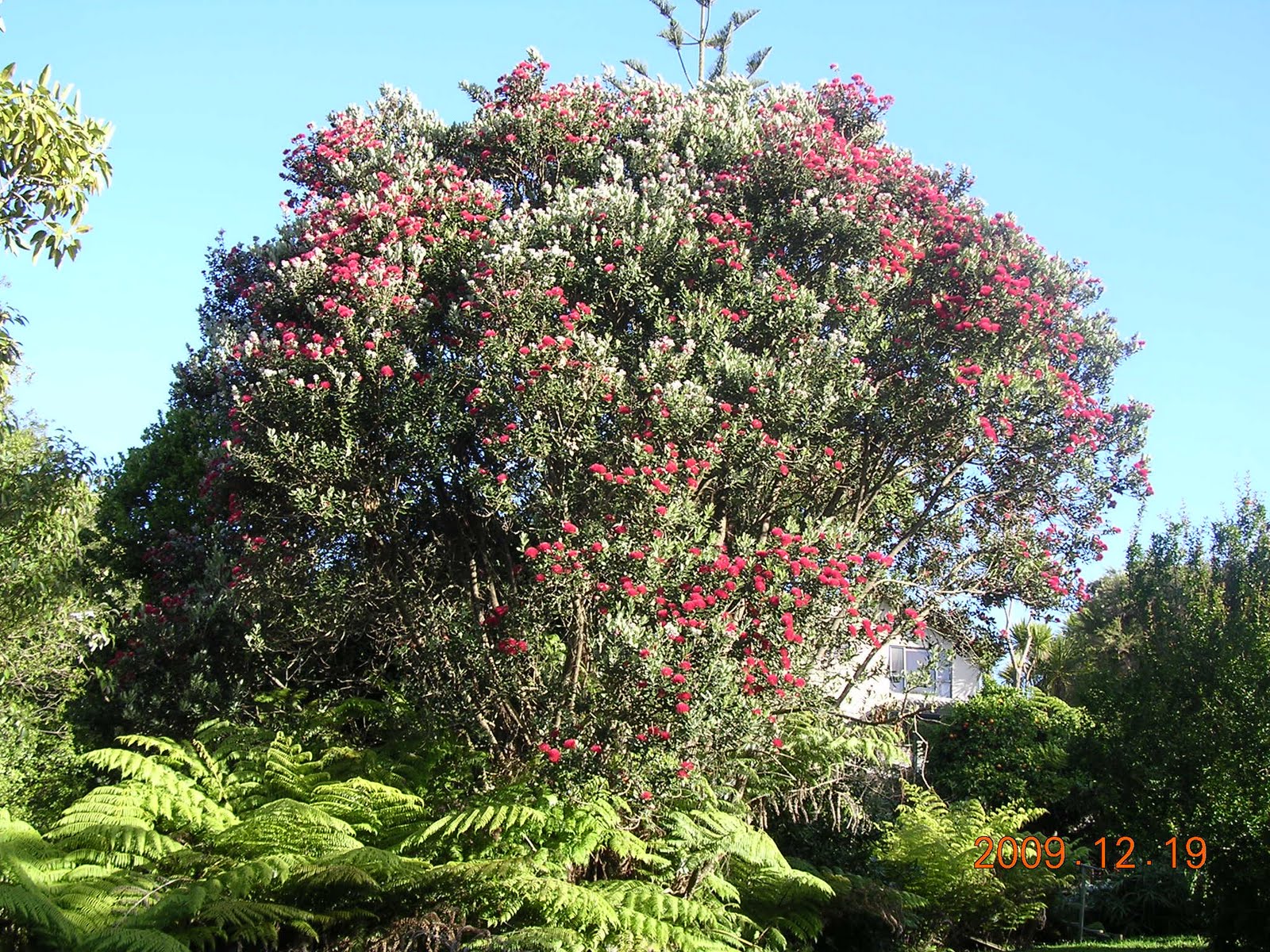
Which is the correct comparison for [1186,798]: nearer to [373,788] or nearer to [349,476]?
[373,788]

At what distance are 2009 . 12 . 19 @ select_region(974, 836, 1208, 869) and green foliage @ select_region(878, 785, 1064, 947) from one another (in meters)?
0.08

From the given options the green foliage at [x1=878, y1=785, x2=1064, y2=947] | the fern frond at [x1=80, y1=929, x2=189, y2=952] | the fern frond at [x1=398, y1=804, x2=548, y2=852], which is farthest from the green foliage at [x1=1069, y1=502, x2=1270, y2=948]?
the fern frond at [x1=80, y1=929, x2=189, y2=952]

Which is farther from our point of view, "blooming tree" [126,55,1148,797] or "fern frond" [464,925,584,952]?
"blooming tree" [126,55,1148,797]

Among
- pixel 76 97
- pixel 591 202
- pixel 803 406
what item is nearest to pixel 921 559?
pixel 803 406

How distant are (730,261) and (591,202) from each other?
53.9 inches

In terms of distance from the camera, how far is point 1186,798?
9.42 meters

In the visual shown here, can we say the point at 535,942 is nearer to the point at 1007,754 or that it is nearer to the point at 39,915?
the point at 39,915

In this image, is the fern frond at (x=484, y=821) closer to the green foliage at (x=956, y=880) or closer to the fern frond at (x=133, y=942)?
the fern frond at (x=133, y=942)

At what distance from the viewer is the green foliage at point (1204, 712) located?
909 cm

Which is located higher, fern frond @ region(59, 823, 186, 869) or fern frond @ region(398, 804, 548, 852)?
fern frond @ region(398, 804, 548, 852)

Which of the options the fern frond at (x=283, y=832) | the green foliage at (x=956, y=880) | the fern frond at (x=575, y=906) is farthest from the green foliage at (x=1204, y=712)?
the fern frond at (x=283, y=832)

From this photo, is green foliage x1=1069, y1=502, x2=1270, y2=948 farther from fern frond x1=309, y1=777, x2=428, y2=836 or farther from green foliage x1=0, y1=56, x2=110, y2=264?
green foliage x1=0, y1=56, x2=110, y2=264

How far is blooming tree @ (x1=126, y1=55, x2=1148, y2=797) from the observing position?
822 centimetres

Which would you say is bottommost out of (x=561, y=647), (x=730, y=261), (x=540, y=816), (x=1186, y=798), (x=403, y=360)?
(x=540, y=816)
